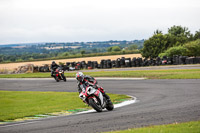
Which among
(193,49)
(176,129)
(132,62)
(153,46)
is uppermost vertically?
(153,46)

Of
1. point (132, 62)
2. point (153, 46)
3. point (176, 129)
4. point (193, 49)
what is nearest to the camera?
point (176, 129)

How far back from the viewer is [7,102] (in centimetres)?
1923

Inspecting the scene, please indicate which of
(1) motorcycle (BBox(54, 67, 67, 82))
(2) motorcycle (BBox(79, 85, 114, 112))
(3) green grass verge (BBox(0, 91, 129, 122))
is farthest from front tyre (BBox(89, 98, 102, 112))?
(1) motorcycle (BBox(54, 67, 67, 82))

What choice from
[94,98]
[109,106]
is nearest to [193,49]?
[109,106]

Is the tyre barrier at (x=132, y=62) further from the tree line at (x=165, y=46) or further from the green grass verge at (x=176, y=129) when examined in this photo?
the green grass verge at (x=176, y=129)

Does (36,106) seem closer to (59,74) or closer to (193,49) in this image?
(59,74)

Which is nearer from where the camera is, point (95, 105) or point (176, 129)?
point (176, 129)

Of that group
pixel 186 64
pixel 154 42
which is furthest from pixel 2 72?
pixel 186 64

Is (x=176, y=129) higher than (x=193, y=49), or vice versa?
(x=193, y=49)

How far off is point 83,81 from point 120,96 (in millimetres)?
6091

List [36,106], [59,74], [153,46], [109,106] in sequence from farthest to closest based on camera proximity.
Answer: [153,46] → [59,74] → [36,106] → [109,106]

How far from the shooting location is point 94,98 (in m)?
13.5

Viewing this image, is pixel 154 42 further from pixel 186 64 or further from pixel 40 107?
pixel 40 107

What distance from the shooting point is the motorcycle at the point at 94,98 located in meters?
13.5
